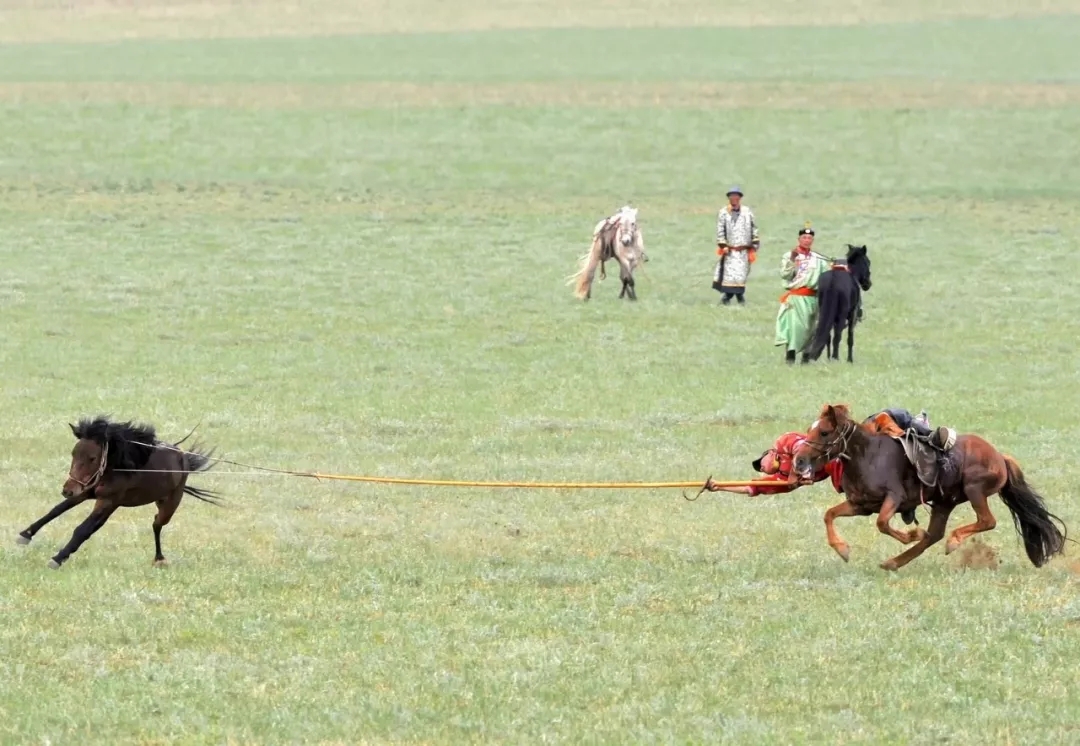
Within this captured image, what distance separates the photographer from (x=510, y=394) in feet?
61.4

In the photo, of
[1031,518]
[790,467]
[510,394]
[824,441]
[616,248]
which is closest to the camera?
[824,441]

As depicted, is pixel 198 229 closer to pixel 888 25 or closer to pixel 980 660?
pixel 980 660

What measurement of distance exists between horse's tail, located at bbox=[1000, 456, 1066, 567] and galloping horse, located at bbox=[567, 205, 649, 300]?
595 inches

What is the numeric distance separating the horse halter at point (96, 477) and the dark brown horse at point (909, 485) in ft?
12.3

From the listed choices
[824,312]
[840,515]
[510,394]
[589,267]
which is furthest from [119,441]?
[589,267]

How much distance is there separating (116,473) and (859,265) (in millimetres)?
11241

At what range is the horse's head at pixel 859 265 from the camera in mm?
19656

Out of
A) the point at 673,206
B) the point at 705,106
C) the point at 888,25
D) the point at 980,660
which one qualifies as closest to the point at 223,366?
the point at 980,660

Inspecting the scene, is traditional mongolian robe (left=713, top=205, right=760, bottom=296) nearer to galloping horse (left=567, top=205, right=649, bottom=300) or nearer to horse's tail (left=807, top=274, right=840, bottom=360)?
galloping horse (left=567, top=205, right=649, bottom=300)

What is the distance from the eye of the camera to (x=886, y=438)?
10.2 meters

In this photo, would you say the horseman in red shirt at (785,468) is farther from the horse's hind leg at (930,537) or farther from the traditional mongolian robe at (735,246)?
the traditional mongolian robe at (735,246)

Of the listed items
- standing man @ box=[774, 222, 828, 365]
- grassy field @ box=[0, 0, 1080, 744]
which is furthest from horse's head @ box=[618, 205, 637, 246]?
standing man @ box=[774, 222, 828, 365]

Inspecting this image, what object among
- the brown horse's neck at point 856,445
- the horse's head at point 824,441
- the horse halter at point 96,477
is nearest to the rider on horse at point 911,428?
the brown horse's neck at point 856,445

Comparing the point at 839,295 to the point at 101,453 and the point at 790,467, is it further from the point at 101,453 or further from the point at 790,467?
the point at 101,453
